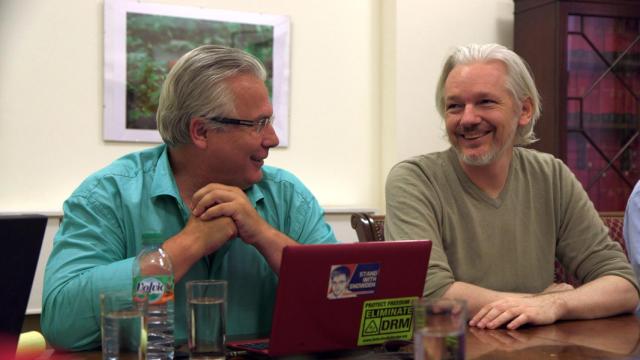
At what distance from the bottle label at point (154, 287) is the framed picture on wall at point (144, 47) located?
2.82 metres

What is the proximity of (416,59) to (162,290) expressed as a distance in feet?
10.7

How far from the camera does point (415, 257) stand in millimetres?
1352

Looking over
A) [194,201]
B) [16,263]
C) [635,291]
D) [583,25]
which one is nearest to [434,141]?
[583,25]

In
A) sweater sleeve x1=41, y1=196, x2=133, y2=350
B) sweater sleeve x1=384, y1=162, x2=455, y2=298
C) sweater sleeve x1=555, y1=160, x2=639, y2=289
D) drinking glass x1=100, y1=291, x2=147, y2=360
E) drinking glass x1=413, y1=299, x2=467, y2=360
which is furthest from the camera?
sweater sleeve x1=555, y1=160, x2=639, y2=289

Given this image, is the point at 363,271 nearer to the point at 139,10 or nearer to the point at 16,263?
the point at 16,263

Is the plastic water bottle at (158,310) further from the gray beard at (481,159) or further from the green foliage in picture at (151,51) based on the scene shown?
the green foliage in picture at (151,51)

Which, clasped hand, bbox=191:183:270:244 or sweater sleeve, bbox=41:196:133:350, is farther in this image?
clasped hand, bbox=191:183:270:244

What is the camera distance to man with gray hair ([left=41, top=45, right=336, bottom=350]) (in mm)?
1580

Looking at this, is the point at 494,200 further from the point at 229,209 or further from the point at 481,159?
the point at 229,209

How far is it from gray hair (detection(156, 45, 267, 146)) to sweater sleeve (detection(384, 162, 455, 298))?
58 centimetres

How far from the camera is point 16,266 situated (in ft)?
3.27

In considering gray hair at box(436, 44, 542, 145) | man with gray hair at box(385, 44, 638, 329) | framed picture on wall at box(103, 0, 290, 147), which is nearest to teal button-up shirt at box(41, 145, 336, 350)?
man with gray hair at box(385, 44, 638, 329)

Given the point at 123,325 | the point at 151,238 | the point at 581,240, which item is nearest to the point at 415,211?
the point at 581,240

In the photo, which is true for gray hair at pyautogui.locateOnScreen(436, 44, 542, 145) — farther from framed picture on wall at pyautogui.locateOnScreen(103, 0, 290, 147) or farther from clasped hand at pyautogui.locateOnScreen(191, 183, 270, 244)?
framed picture on wall at pyautogui.locateOnScreen(103, 0, 290, 147)
